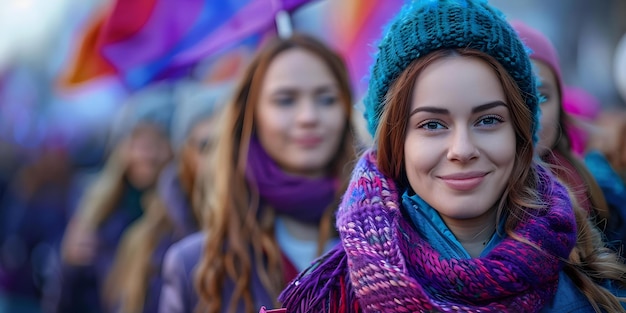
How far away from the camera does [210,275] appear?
3.29 metres

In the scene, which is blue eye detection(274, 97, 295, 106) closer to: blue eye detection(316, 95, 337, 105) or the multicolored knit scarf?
blue eye detection(316, 95, 337, 105)

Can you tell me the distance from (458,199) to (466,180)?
0.05 m

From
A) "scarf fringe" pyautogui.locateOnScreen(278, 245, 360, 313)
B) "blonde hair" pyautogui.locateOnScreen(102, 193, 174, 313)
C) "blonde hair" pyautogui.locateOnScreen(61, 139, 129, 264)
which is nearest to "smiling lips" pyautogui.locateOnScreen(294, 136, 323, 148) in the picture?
"scarf fringe" pyautogui.locateOnScreen(278, 245, 360, 313)

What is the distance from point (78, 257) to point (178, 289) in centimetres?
208

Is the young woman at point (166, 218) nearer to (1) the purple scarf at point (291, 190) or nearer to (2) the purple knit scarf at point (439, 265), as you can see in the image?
(1) the purple scarf at point (291, 190)

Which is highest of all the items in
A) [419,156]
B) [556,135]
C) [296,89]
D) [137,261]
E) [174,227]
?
[296,89]

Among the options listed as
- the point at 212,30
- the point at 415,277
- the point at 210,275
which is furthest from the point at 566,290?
the point at 212,30

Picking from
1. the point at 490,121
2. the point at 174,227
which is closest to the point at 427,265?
the point at 490,121

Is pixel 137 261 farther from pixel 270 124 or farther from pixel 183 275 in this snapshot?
pixel 270 124

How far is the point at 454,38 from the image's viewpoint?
2039mm

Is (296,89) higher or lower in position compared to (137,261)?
higher

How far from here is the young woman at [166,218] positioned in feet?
15.0

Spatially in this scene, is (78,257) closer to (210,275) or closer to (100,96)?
(210,275)

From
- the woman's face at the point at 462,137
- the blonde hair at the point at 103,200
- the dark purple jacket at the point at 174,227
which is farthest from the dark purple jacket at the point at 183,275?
the blonde hair at the point at 103,200
